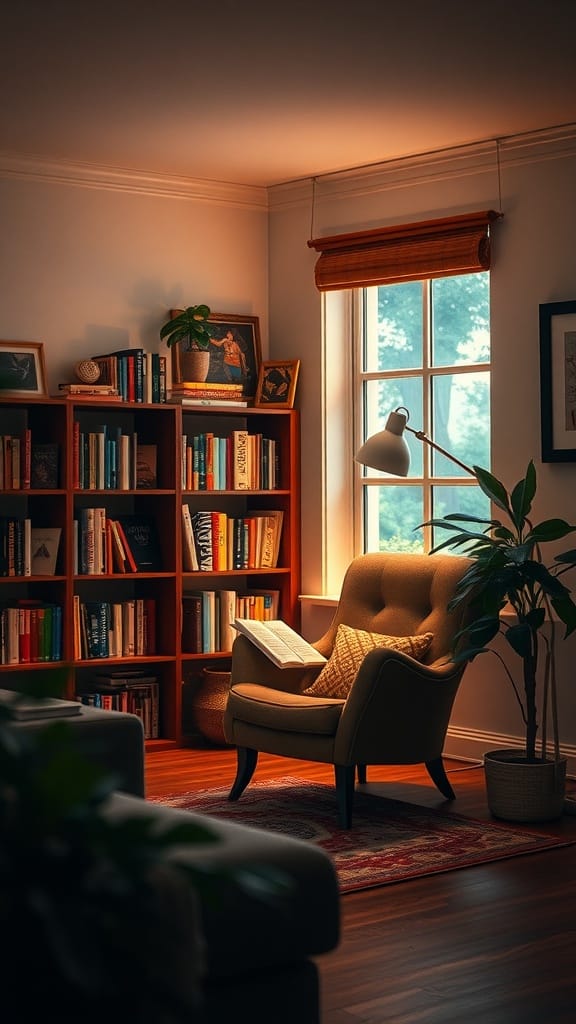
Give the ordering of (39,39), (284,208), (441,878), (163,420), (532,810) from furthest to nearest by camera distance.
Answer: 1. (284,208)
2. (163,420)
3. (532,810)
4. (39,39)
5. (441,878)

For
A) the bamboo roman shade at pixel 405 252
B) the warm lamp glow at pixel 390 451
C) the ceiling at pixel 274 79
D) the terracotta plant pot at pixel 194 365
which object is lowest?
the warm lamp glow at pixel 390 451

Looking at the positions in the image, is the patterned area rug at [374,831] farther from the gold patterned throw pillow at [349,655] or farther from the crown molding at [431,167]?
the crown molding at [431,167]

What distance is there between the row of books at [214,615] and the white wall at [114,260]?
1.20 metres

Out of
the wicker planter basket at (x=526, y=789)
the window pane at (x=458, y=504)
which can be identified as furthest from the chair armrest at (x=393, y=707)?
the window pane at (x=458, y=504)

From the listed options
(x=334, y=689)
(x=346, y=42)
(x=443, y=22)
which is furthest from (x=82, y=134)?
(x=334, y=689)

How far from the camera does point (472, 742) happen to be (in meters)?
5.78

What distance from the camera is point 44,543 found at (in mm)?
5816

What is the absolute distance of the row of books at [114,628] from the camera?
19.4 ft

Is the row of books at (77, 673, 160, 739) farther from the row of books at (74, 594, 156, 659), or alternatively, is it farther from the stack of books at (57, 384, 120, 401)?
the stack of books at (57, 384, 120, 401)

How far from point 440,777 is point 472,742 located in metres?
0.83

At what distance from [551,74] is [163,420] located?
7.73 ft

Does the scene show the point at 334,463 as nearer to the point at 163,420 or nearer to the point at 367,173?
the point at 163,420

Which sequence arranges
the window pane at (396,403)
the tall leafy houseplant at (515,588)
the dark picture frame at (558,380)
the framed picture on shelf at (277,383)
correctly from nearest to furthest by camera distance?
the tall leafy houseplant at (515,588) < the dark picture frame at (558,380) < the window pane at (396,403) < the framed picture on shelf at (277,383)

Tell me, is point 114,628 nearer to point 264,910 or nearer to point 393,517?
point 393,517
